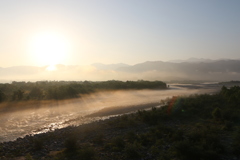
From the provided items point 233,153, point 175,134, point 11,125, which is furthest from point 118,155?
point 11,125

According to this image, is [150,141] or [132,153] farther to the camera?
[150,141]

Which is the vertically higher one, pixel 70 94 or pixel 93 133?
pixel 70 94

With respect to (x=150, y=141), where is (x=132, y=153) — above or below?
above

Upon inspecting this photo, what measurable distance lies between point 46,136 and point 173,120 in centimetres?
1021

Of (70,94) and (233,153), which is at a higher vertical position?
(70,94)

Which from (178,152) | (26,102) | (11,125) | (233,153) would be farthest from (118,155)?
(26,102)

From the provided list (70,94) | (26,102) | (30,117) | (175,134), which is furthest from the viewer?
(70,94)

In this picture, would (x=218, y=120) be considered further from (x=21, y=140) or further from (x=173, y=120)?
(x=21, y=140)

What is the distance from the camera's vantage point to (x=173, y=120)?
1614cm

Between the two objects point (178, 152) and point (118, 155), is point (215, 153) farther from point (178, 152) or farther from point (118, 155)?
point (118, 155)

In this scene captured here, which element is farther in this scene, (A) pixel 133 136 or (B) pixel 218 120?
(B) pixel 218 120

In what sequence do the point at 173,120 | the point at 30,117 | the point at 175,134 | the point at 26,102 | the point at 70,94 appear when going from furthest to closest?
1. the point at 70,94
2. the point at 26,102
3. the point at 30,117
4. the point at 173,120
5. the point at 175,134

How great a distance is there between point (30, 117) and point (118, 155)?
13.7m

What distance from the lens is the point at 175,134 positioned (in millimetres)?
10867
